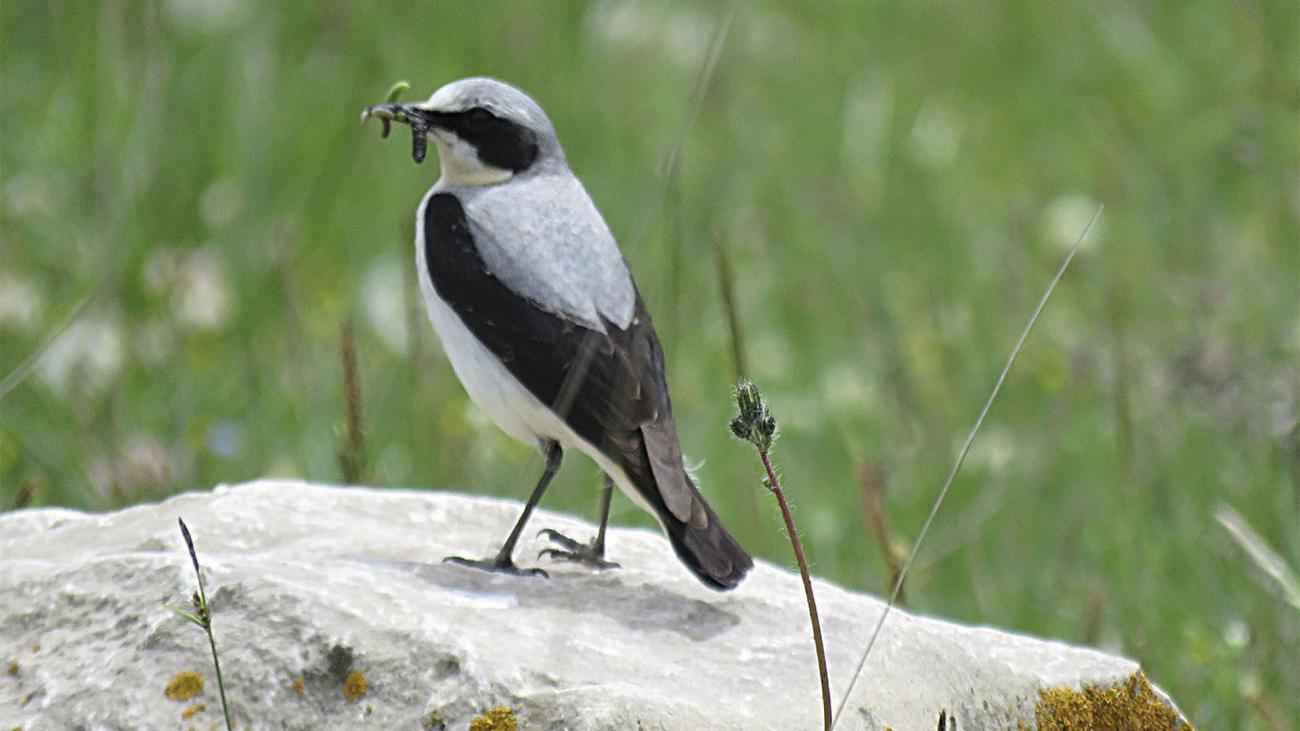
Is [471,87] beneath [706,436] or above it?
above

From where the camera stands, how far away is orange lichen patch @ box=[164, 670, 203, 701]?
10.3ft

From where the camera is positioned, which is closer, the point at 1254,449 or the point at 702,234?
the point at 1254,449

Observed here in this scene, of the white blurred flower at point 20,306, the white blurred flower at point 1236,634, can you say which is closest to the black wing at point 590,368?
the white blurred flower at point 1236,634

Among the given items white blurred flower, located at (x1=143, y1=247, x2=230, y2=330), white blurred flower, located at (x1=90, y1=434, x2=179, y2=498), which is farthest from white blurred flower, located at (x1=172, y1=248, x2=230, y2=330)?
white blurred flower, located at (x1=90, y1=434, x2=179, y2=498)

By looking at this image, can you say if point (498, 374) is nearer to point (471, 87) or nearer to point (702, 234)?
point (471, 87)

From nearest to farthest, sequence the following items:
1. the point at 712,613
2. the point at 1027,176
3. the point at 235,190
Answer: the point at 712,613, the point at 235,190, the point at 1027,176

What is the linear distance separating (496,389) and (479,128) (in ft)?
2.55

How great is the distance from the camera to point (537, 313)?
169 inches

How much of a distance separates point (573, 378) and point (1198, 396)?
Result: 369 centimetres

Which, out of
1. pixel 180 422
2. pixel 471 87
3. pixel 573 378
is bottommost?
pixel 180 422

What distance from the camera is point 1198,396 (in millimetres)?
6984

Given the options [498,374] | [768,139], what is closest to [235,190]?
[768,139]

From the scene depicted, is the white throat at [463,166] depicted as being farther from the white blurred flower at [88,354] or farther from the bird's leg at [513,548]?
the white blurred flower at [88,354]

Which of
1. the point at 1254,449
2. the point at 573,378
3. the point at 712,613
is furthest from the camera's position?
the point at 1254,449
